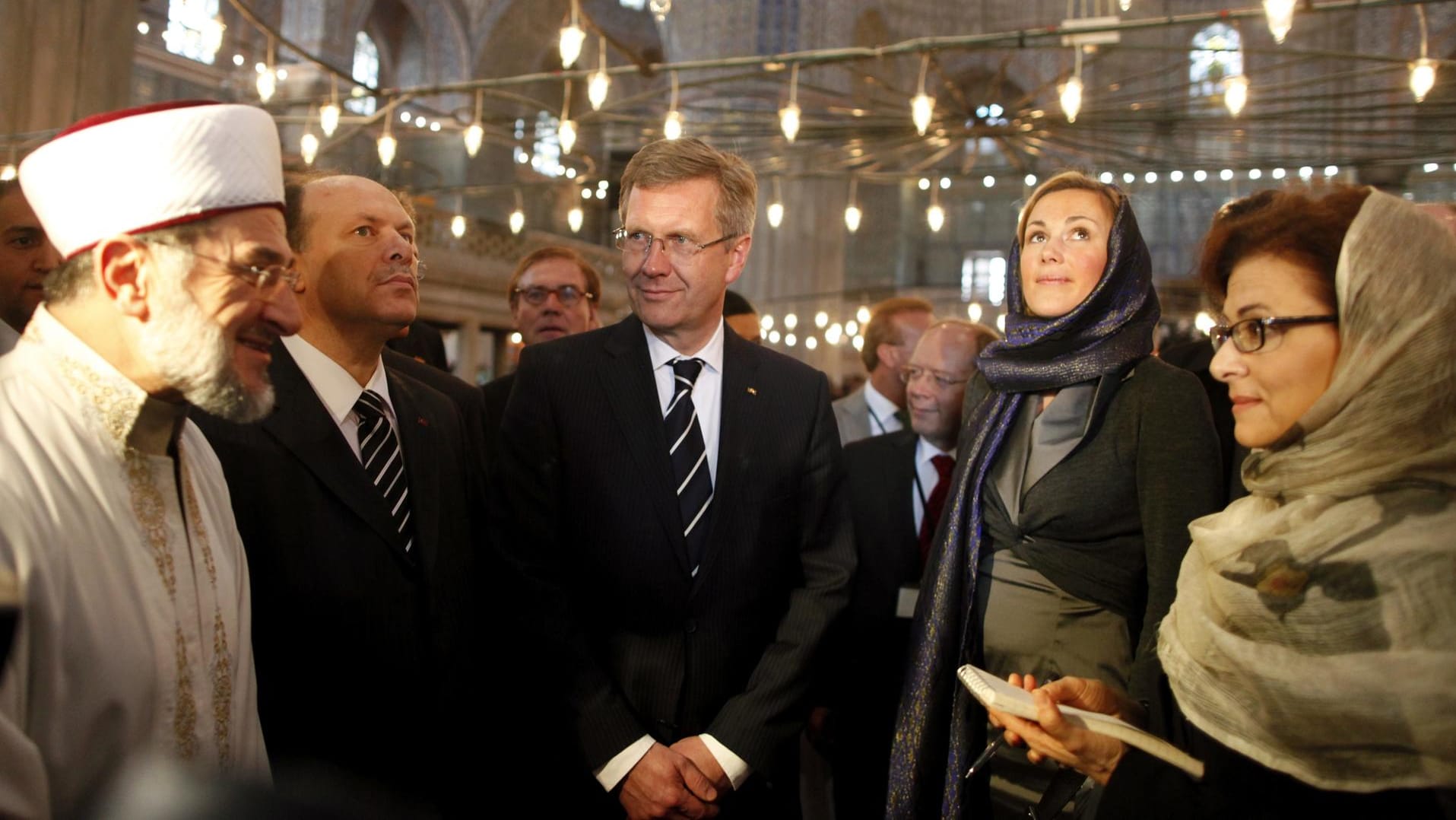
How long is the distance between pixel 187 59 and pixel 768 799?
14.6 metres

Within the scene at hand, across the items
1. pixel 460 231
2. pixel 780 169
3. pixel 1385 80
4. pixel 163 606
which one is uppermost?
pixel 1385 80

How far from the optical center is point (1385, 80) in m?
16.8

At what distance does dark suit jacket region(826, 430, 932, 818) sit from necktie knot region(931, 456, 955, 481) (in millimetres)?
69

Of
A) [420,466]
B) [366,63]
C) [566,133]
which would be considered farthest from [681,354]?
[366,63]

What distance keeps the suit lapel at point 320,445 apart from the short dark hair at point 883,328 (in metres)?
3.08

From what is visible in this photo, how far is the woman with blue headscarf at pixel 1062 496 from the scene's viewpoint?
225 centimetres

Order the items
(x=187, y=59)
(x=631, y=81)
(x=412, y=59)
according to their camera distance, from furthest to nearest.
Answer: (x=631, y=81) < (x=412, y=59) < (x=187, y=59)

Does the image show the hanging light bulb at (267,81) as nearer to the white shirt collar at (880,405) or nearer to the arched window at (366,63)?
the white shirt collar at (880,405)

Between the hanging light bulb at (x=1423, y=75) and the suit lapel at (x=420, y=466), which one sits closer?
the suit lapel at (x=420, y=466)

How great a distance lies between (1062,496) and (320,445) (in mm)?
1500

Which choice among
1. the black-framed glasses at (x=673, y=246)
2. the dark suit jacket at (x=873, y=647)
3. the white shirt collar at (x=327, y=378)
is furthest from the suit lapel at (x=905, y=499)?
the white shirt collar at (x=327, y=378)

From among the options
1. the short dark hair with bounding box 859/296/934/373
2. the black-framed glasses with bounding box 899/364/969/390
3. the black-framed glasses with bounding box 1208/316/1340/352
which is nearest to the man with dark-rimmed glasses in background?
the short dark hair with bounding box 859/296/934/373

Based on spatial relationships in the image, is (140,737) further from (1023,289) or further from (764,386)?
(1023,289)

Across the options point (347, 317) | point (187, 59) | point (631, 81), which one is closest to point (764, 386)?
point (347, 317)
